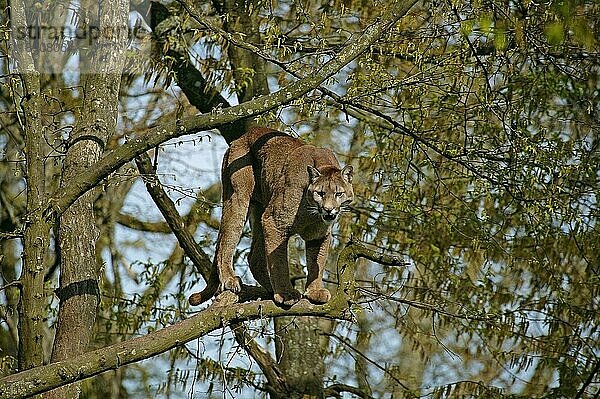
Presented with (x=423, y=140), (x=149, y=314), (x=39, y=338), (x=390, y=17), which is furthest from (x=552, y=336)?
(x=39, y=338)

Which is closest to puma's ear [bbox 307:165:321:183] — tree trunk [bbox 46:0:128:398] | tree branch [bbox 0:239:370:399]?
tree branch [bbox 0:239:370:399]

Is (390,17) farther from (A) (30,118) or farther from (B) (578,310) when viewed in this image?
(B) (578,310)

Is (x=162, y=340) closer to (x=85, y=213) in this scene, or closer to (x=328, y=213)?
(x=328, y=213)

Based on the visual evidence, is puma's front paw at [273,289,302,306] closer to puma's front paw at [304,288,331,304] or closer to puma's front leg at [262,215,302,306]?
puma's front leg at [262,215,302,306]

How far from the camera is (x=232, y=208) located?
7.71m

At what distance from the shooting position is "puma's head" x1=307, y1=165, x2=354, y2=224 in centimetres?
711

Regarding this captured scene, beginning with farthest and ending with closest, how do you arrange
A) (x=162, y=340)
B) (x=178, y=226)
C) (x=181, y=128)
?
(x=178, y=226) → (x=181, y=128) → (x=162, y=340)

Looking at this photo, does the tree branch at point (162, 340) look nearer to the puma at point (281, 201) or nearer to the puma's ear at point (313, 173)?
the puma at point (281, 201)

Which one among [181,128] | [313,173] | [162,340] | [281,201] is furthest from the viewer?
[281,201]

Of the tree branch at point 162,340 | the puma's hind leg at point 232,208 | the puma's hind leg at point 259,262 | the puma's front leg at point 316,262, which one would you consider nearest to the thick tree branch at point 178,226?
the puma's hind leg at point 259,262

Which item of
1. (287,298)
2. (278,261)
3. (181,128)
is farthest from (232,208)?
(181,128)

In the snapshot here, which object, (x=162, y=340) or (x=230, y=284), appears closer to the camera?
(x=162, y=340)

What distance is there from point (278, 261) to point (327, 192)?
0.67 metres

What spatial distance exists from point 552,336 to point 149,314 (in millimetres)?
4953
